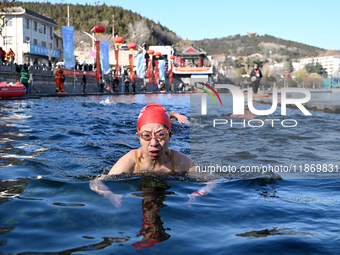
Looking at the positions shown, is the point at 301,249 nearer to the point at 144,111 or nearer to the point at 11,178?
the point at 144,111

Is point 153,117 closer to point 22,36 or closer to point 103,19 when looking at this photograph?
point 22,36

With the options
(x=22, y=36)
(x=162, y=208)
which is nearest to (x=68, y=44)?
(x=22, y=36)

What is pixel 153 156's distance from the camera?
4.30 m

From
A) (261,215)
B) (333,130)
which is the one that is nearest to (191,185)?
(261,215)

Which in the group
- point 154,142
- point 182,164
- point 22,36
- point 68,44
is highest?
point 22,36

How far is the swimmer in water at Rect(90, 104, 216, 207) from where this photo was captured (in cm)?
419

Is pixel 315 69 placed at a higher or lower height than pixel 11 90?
higher

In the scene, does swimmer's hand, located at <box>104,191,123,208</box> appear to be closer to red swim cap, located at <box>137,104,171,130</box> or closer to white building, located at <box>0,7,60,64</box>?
red swim cap, located at <box>137,104,171,130</box>

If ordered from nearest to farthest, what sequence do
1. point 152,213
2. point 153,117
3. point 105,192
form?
1. point 152,213
2. point 105,192
3. point 153,117

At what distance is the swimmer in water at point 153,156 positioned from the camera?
13.7 feet

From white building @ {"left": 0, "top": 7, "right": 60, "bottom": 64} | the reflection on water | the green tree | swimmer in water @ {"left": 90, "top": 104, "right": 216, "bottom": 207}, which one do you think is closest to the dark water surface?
the reflection on water

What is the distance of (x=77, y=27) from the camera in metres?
115

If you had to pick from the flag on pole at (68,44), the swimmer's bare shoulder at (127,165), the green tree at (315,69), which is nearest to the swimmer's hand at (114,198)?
the swimmer's bare shoulder at (127,165)

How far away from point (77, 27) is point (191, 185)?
118026 millimetres
